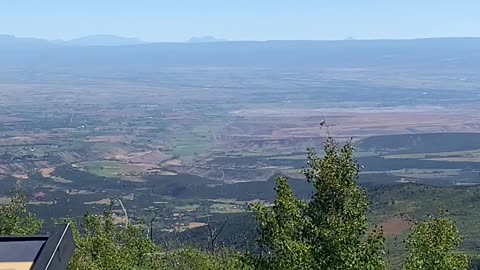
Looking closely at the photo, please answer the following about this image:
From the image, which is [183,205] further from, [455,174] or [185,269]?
[185,269]

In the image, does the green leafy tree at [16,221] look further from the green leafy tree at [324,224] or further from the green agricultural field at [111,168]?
the green agricultural field at [111,168]

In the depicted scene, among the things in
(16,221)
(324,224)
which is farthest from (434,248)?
(16,221)

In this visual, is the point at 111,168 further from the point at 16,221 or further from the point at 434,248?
the point at 434,248

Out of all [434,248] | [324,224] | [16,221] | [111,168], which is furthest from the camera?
[111,168]

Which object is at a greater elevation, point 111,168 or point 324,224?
point 324,224

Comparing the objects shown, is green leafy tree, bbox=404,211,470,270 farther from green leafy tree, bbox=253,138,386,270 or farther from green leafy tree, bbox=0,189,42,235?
green leafy tree, bbox=0,189,42,235
